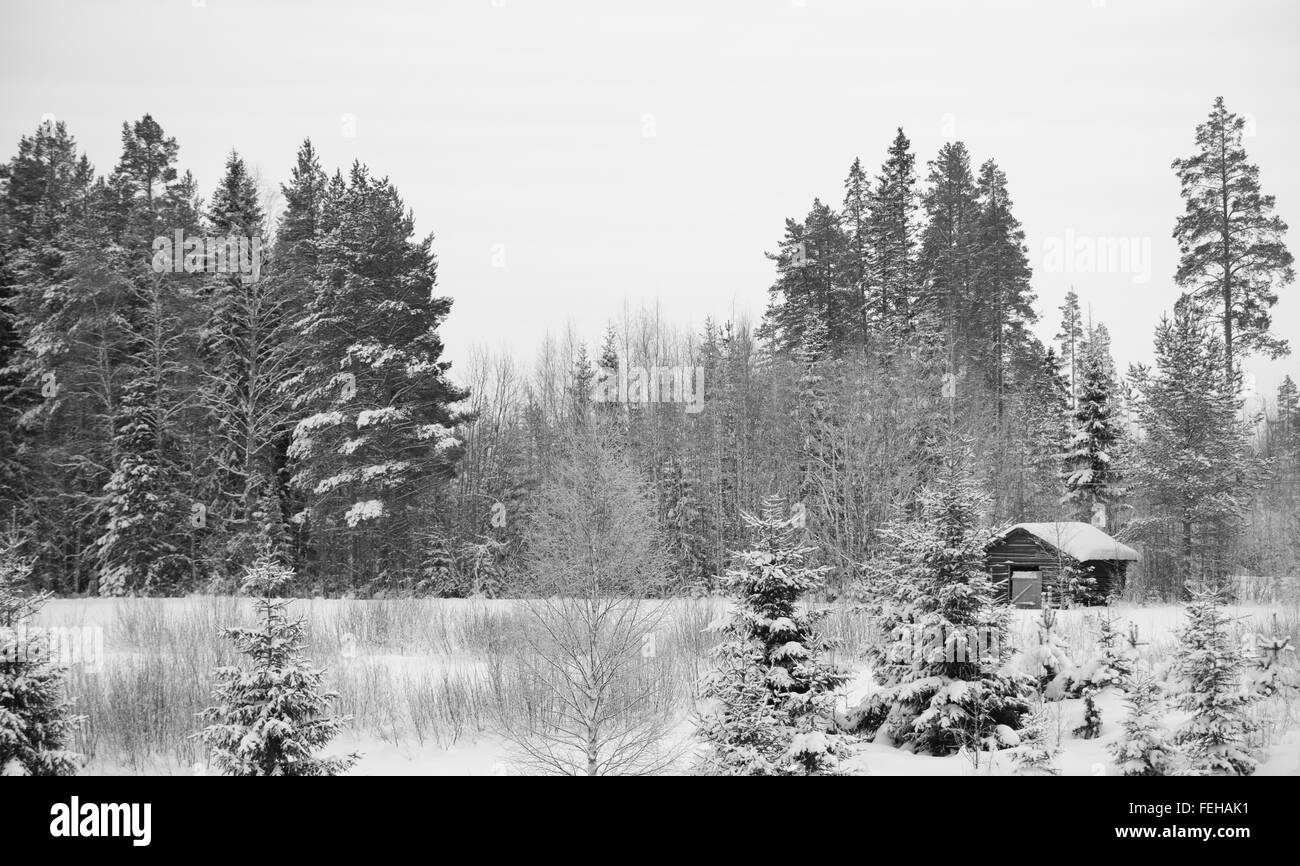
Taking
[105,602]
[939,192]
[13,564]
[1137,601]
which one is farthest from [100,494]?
[939,192]

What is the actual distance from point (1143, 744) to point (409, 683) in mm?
9378

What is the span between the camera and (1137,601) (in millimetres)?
24375

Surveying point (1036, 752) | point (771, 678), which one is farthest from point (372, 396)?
point (1036, 752)

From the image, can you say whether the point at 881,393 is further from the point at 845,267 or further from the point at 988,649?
the point at 988,649

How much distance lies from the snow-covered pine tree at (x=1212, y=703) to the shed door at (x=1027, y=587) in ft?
53.9

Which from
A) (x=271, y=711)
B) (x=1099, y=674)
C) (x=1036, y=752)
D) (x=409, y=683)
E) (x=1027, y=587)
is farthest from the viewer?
(x=1027, y=587)

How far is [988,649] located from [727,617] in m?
4.04

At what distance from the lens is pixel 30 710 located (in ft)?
22.3

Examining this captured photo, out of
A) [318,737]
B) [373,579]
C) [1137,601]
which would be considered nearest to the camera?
[318,737]

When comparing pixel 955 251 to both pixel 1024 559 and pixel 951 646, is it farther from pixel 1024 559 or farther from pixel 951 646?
pixel 951 646

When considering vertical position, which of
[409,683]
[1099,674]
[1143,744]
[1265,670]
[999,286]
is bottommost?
[409,683]

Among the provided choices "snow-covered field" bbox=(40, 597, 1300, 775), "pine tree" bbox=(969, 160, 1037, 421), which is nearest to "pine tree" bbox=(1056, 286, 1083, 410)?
"pine tree" bbox=(969, 160, 1037, 421)

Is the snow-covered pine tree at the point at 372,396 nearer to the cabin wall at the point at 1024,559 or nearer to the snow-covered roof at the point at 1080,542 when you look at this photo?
the cabin wall at the point at 1024,559
